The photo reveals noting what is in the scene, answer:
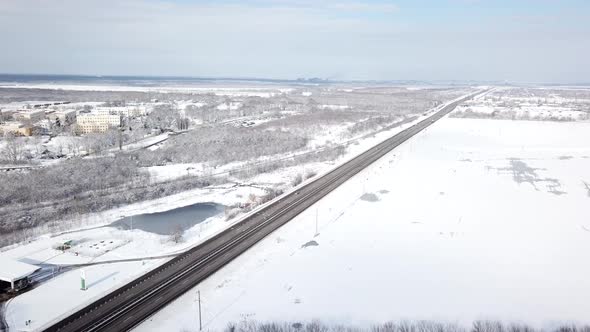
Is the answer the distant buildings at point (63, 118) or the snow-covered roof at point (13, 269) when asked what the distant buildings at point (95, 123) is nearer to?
the distant buildings at point (63, 118)

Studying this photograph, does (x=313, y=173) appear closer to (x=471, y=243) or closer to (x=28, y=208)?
(x=471, y=243)

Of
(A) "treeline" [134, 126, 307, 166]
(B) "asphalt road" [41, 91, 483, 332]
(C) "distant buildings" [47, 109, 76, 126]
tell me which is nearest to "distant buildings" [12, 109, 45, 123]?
(C) "distant buildings" [47, 109, 76, 126]

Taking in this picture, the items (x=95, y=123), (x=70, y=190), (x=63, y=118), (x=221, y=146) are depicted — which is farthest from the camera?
(x=63, y=118)

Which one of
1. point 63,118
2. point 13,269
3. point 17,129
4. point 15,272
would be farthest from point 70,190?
point 63,118

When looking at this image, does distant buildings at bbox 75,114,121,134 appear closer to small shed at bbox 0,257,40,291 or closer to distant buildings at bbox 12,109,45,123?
distant buildings at bbox 12,109,45,123

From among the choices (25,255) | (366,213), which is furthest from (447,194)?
(25,255)

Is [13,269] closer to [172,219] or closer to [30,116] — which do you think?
[172,219]

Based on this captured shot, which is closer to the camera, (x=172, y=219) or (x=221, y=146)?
(x=172, y=219)
